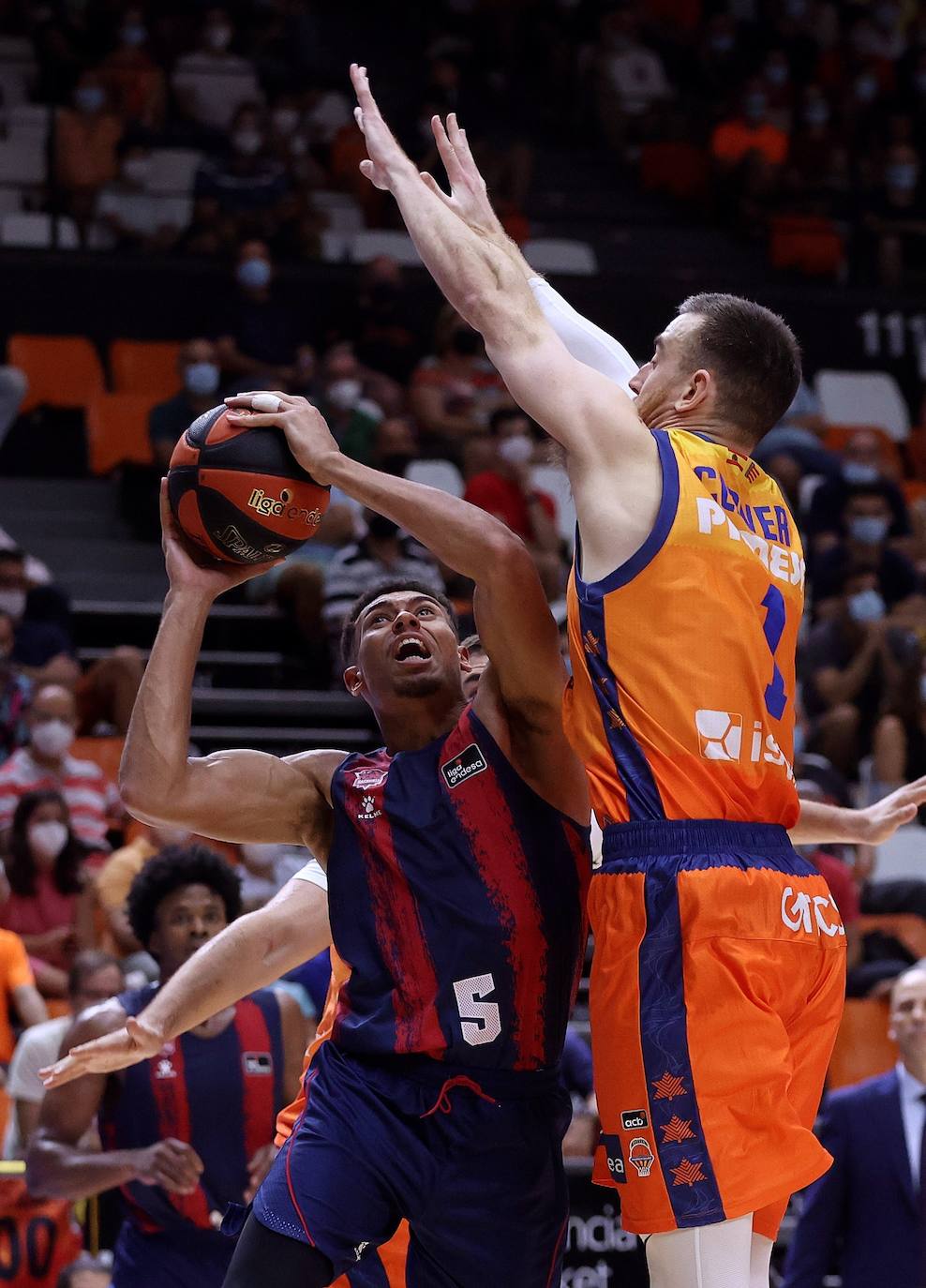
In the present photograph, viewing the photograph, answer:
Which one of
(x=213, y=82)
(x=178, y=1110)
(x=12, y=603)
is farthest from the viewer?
(x=213, y=82)

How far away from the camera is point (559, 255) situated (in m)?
15.3

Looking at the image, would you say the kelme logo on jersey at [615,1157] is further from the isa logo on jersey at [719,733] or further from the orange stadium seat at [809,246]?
the orange stadium seat at [809,246]

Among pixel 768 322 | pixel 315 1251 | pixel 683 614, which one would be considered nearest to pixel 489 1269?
pixel 315 1251

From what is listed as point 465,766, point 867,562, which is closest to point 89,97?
point 867,562

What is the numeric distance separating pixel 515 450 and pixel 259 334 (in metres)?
2.29

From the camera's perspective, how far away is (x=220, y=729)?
36.4ft

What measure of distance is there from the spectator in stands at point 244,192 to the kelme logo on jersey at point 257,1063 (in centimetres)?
898

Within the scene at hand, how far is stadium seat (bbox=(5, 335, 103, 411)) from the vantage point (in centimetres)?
1325

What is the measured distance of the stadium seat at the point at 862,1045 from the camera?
8.60 m

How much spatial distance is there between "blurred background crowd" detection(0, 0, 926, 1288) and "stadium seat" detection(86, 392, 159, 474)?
0.07 feet

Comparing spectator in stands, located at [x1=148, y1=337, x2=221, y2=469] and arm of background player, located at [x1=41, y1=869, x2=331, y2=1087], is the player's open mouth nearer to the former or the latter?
arm of background player, located at [x1=41, y1=869, x2=331, y2=1087]

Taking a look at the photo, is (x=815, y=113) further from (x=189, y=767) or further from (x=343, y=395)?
(x=189, y=767)

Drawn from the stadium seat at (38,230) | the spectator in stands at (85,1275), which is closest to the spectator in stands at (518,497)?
the stadium seat at (38,230)

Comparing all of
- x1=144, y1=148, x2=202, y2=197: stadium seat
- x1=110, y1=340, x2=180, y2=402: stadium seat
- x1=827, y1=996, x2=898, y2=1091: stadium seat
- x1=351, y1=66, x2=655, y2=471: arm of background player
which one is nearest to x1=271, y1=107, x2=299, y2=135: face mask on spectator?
x1=144, y1=148, x2=202, y2=197: stadium seat
